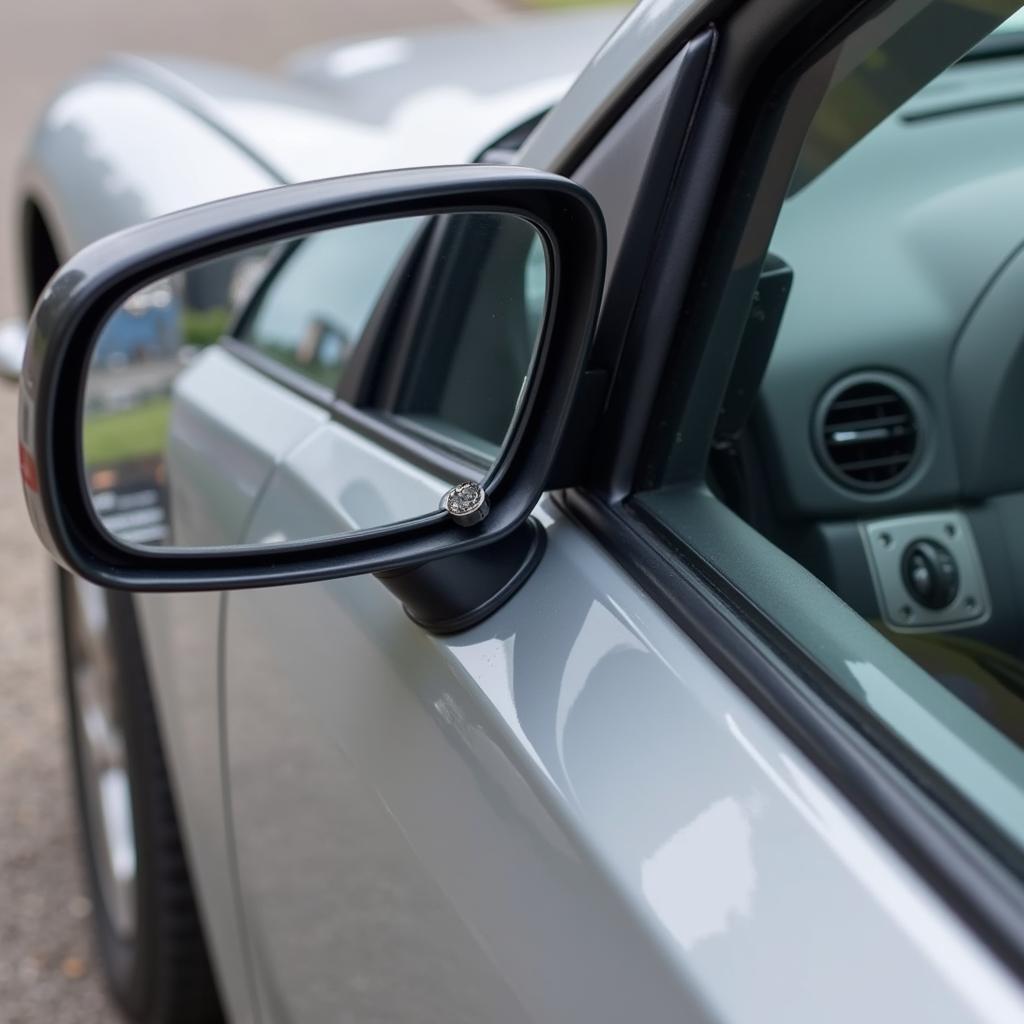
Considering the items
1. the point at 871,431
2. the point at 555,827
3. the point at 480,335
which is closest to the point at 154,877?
the point at 480,335

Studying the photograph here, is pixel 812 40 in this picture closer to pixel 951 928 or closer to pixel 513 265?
pixel 513 265

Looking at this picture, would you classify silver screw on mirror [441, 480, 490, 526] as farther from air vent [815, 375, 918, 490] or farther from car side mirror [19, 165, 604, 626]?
air vent [815, 375, 918, 490]

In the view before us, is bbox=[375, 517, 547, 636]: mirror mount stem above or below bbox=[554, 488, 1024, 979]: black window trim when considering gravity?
below

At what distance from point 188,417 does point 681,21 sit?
113cm

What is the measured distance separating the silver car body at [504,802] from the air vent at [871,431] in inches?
19.2

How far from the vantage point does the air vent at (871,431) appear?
5.42 feet

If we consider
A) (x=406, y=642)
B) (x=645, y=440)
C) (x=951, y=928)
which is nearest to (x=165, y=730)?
(x=406, y=642)

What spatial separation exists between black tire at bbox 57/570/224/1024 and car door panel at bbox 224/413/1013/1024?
2.85ft

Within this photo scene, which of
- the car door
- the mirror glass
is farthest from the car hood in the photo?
the car door

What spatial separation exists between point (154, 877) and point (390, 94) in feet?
5.29

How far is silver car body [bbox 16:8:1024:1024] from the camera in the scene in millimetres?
860

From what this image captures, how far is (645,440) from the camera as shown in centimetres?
127

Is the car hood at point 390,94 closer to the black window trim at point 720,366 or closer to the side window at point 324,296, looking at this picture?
the side window at point 324,296

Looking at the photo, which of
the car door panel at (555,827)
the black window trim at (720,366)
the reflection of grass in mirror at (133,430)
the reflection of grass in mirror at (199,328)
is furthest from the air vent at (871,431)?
the reflection of grass in mirror at (199,328)
